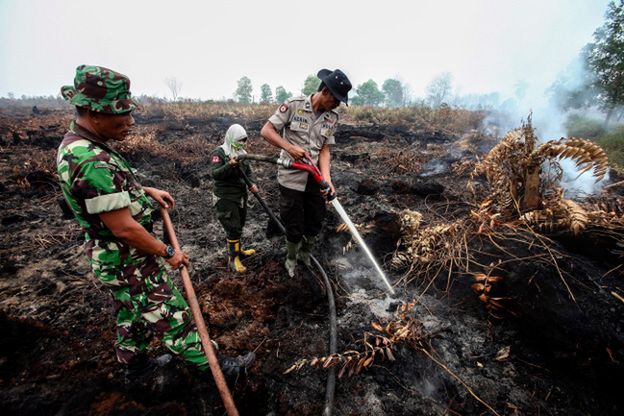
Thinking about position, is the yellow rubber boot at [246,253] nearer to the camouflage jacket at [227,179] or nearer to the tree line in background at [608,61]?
the camouflage jacket at [227,179]

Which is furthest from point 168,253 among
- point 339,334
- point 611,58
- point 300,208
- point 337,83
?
point 611,58

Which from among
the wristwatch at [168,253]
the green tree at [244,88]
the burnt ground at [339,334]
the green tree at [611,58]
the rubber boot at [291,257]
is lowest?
the burnt ground at [339,334]

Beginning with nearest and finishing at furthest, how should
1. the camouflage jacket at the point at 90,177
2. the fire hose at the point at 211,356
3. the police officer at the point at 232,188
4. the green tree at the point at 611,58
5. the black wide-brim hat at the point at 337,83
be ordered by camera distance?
the camouflage jacket at the point at 90,177 → the fire hose at the point at 211,356 → the black wide-brim hat at the point at 337,83 → the police officer at the point at 232,188 → the green tree at the point at 611,58

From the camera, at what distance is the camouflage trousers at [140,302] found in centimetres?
160

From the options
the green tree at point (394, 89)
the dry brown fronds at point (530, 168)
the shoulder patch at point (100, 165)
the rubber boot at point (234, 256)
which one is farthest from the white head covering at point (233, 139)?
the green tree at point (394, 89)

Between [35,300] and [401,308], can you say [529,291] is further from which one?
[35,300]

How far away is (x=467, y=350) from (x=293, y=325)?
1565 mm

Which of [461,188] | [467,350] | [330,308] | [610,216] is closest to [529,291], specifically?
[467,350]

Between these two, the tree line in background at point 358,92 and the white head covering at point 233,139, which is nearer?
the white head covering at point 233,139

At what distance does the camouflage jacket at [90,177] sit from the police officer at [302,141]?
1500mm

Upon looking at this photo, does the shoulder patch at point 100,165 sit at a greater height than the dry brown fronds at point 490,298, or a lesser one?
greater

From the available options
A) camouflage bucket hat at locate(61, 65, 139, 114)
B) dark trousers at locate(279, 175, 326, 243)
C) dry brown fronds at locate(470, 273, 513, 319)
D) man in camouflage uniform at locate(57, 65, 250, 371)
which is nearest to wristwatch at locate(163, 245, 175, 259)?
man in camouflage uniform at locate(57, 65, 250, 371)

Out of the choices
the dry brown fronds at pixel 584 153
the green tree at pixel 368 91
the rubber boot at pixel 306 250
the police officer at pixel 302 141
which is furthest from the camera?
the green tree at pixel 368 91

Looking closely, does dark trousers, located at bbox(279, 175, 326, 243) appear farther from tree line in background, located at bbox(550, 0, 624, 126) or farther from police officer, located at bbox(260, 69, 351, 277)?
tree line in background, located at bbox(550, 0, 624, 126)
